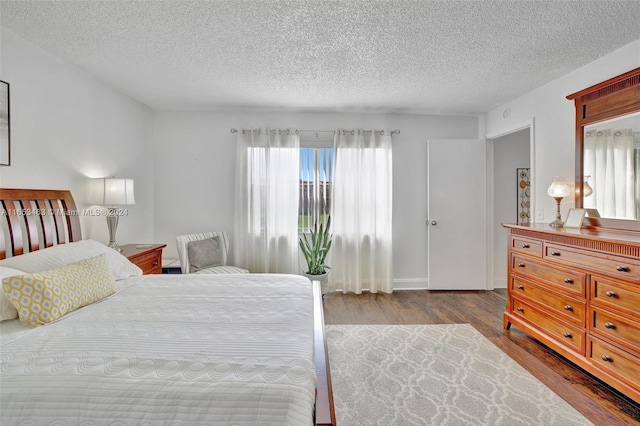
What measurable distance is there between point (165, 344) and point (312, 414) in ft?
2.30

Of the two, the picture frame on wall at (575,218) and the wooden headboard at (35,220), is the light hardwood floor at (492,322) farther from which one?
the wooden headboard at (35,220)

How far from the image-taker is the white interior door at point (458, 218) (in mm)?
→ 4238

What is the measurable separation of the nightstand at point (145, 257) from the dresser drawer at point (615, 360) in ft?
12.1

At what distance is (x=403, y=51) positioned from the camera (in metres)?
2.51

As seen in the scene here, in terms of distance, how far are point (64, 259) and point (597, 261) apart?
11.7 feet

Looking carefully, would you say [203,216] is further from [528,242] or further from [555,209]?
[555,209]

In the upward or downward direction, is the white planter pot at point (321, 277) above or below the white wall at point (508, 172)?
below

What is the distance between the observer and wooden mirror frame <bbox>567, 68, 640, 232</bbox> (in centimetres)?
232

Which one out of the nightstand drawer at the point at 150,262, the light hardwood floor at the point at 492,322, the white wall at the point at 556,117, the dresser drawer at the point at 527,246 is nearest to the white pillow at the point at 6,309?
the nightstand drawer at the point at 150,262

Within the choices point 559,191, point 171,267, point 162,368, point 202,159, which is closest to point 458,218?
point 559,191

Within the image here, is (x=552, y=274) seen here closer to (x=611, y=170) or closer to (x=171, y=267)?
(x=611, y=170)

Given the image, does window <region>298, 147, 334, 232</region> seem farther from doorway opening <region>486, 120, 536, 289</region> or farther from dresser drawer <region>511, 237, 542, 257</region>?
doorway opening <region>486, 120, 536, 289</region>

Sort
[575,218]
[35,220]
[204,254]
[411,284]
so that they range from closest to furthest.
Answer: [35,220], [575,218], [204,254], [411,284]

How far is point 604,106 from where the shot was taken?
2.53m
